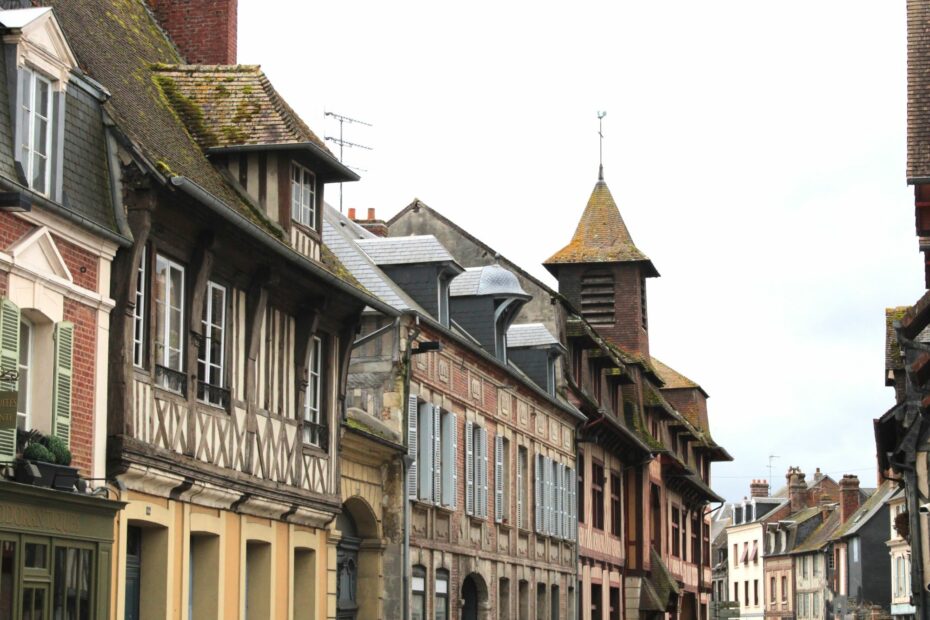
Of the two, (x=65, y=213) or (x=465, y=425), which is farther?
(x=465, y=425)

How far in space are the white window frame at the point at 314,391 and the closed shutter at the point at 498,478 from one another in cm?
852

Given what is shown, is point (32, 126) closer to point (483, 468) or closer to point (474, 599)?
point (483, 468)

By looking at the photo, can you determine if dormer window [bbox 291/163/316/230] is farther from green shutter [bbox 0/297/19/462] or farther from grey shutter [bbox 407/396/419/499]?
green shutter [bbox 0/297/19/462]

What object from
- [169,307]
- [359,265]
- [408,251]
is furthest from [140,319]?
[408,251]

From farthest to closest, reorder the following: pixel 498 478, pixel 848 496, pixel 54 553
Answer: pixel 848 496
pixel 498 478
pixel 54 553

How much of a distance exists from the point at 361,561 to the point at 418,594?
1340mm

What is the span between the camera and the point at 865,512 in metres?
70.9

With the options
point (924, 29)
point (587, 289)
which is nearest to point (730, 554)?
point (587, 289)

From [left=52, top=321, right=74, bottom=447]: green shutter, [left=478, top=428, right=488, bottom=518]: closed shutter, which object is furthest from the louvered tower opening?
[left=52, top=321, right=74, bottom=447]: green shutter

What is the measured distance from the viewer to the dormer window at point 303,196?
19.1 meters

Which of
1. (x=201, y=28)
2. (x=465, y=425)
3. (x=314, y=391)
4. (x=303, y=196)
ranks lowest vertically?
(x=314, y=391)

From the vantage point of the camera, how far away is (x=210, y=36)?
67.9 feet

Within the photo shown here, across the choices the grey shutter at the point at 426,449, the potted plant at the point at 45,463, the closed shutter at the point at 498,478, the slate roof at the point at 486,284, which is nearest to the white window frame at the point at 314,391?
the grey shutter at the point at 426,449

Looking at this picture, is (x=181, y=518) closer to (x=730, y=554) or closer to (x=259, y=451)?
(x=259, y=451)
